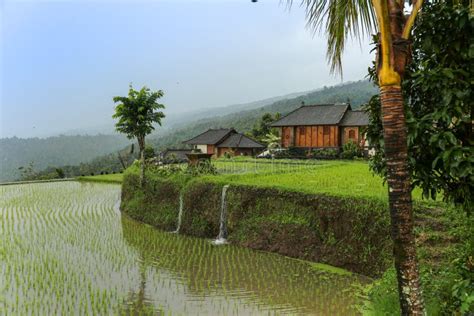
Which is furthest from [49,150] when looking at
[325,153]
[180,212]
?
[180,212]

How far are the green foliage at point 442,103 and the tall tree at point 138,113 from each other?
13950 millimetres

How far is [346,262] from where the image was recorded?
29.1 ft

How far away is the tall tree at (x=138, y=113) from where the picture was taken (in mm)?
16922

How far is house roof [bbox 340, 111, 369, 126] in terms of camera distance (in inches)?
1144

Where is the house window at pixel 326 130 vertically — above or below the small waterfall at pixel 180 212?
above

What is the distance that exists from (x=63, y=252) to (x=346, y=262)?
24.1ft

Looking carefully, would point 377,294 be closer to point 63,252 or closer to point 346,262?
point 346,262

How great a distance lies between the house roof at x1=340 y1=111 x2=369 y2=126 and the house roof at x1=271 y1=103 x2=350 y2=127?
1.50ft

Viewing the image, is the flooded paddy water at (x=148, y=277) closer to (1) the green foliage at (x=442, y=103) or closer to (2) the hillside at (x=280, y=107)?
(1) the green foliage at (x=442, y=103)

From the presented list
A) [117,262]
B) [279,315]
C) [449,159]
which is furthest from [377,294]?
[117,262]

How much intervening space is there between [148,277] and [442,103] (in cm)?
697

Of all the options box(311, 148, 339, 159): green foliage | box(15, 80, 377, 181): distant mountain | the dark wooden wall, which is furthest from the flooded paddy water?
box(15, 80, 377, 181): distant mountain

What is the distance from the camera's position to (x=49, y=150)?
114 m

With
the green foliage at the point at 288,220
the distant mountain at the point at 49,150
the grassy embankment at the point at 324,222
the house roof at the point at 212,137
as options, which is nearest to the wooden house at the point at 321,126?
the house roof at the point at 212,137
